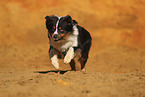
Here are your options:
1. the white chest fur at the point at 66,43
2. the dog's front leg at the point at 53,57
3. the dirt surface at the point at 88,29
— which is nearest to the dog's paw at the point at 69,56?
the white chest fur at the point at 66,43

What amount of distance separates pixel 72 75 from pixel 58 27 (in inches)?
48.6

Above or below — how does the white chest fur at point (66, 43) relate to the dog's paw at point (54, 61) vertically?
above

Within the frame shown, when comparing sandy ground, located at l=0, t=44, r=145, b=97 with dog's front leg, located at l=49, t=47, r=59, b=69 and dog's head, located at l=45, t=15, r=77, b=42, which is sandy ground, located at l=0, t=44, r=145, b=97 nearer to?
dog's front leg, located at l=49, t=47, r=59, b=69

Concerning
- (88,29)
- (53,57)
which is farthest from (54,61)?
(88,29)

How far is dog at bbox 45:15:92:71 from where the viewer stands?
18.6 feet

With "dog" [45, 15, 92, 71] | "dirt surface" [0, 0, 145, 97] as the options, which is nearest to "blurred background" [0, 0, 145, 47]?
"dirt surface" [0, 0, 145, 97]

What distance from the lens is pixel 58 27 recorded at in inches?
223

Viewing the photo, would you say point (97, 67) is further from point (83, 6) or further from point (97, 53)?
point (83, 6)

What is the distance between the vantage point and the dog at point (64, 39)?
5.68 meters

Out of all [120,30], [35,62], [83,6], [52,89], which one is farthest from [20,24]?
[52,89]

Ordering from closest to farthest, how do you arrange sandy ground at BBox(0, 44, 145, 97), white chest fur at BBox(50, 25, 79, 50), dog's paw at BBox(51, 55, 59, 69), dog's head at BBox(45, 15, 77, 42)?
1. sandy ground at BBox(0, 44, 145, 97)
2. dog's head at BBox(45, 15, 77, 42)
3. dog's paw at BBox(51, 55, 59, 69)
4. white chest fur at BBox(50, 25, 79, 50)

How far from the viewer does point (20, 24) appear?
49.3ft

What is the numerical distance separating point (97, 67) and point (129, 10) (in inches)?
266

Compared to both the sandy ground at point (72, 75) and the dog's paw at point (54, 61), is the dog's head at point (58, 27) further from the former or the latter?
the sandy ground at point (72, 75)
